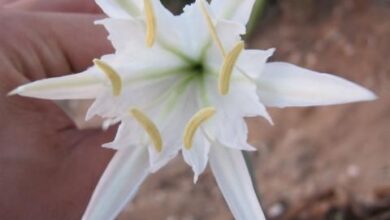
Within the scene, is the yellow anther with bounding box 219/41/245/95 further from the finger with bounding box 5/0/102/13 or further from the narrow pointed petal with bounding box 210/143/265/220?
the finger with bounding box 5/0/102/13

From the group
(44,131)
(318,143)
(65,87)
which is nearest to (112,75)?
(65,87)

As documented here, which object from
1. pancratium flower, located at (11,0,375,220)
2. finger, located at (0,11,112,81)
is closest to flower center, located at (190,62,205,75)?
pancratium flower, located at (11,0,375,220)

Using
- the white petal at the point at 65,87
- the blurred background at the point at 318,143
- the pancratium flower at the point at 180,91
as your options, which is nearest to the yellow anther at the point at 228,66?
the pancratium flower at the point at 180,91

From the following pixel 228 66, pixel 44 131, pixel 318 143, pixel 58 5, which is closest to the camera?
pixel 228 66

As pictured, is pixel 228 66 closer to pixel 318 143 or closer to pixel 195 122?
pixel 195 122

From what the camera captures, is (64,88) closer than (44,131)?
Yes

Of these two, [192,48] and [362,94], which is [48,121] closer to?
[192,48]

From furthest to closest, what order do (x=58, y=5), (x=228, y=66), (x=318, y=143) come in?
(x=318, y=143) → (x=58, y=5) → (x=228, y=66)
